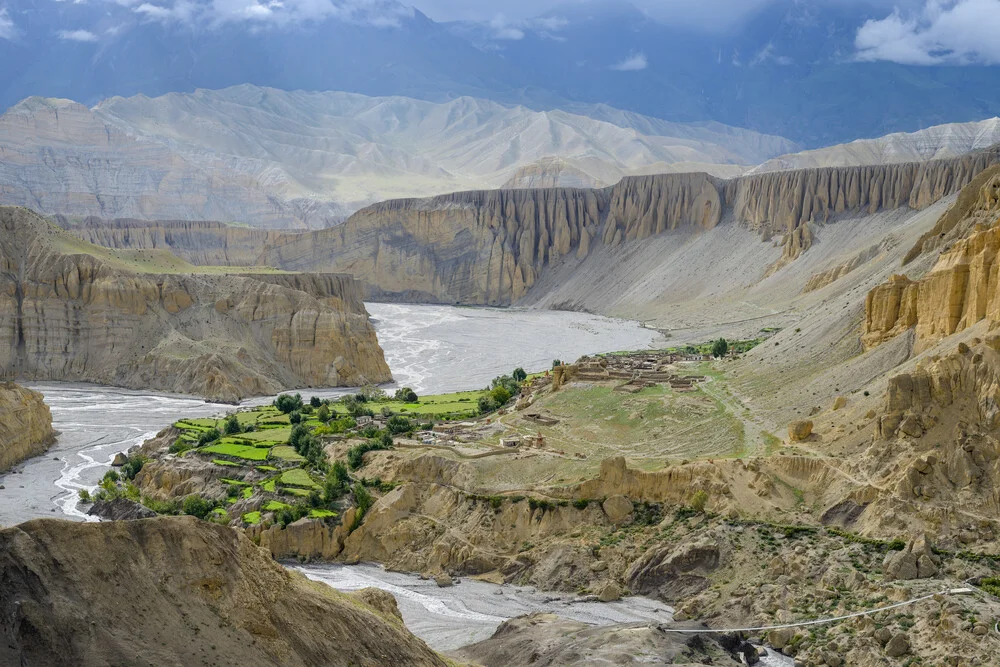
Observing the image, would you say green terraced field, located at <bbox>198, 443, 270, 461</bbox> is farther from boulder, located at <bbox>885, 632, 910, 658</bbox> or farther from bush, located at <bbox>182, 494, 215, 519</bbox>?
boulder, located at <bbox>885, 632, 910, 658</bbox>

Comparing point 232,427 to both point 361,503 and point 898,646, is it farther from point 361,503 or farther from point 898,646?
point 898,646

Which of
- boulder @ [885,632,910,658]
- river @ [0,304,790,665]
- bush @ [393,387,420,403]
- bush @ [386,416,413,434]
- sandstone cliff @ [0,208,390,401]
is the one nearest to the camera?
boulder @ [885,632,910,658]

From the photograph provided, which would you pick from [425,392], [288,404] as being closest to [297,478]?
[288,404]

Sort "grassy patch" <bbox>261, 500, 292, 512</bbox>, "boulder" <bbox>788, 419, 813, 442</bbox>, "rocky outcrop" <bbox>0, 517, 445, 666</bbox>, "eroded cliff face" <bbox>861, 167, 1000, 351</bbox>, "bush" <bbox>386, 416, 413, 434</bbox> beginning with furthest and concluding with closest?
"bush" <bbox>386, 416, 413, 434</bbox>, "grassy patch" <bbox>261, 500, 292, 512</bbox>, "eroded cliff face" <bbox>861, 167, 1000, 351</bbox>, "boulder" <bbox>788, 419, 813, 442</bbox>, "rocky outcrop" <bbox>0, 517, 445, 666</bbox>

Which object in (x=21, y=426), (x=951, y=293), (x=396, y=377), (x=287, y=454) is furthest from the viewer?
(x=396, y=377)

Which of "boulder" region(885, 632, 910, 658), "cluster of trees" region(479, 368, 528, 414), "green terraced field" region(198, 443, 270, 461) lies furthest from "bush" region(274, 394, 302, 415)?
"boulder" region(885, 632, 910, 658)

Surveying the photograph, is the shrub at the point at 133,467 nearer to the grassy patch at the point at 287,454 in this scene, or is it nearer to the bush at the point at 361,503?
the grassy patch at the point at 287,454

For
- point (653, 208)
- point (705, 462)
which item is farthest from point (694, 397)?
point (653, 208)
